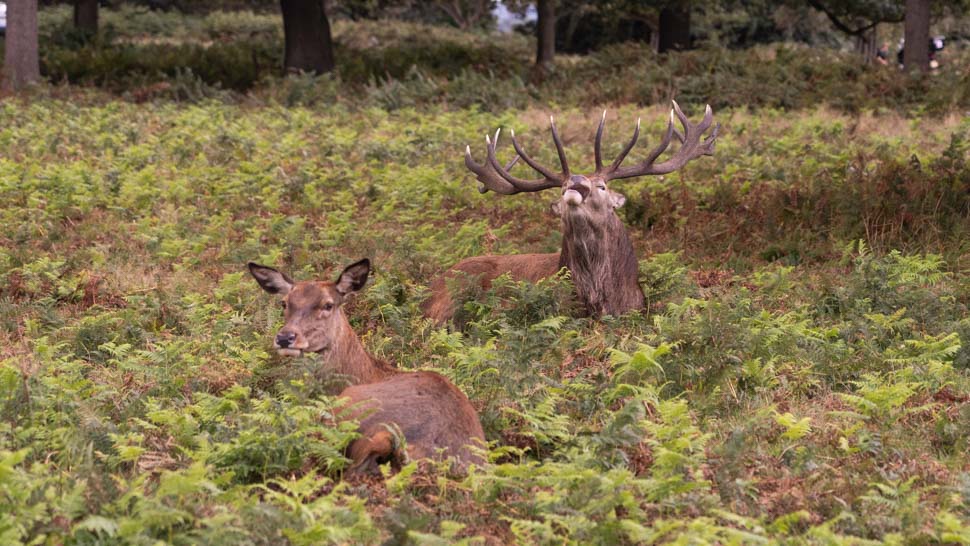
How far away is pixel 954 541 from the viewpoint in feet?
17.8

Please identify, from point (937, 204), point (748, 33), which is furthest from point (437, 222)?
point (748, 33)

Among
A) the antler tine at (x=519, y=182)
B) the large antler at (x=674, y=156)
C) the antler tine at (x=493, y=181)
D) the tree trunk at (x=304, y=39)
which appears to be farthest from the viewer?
the tree trunk at (x=304, y=39)

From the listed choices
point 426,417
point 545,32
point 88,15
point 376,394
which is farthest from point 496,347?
point 88,15

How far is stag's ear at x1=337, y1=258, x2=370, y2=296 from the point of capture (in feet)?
26.9

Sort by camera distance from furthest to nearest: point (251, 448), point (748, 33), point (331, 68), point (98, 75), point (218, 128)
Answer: point (748, 33), point (331, 68), point (98, 75), point (218, 128), point (251, 448)

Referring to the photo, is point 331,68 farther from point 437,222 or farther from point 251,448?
point 251,448

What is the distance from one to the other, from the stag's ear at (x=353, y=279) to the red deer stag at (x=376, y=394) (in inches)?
0.5

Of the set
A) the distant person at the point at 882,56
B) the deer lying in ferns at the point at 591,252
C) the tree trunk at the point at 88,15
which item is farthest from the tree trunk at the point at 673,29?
the deer lying in ferns at the point at 591,252

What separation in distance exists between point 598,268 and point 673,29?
70.5 ft

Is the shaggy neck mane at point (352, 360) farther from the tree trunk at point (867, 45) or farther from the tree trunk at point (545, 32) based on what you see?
the tree trunk at point (867, 45)

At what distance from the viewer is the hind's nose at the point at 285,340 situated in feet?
25.4

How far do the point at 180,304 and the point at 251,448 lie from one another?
157 inches

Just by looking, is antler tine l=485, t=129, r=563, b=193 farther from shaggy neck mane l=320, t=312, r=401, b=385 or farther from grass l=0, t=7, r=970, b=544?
shaggy neck mane l=320, t=312, r=401, b=385

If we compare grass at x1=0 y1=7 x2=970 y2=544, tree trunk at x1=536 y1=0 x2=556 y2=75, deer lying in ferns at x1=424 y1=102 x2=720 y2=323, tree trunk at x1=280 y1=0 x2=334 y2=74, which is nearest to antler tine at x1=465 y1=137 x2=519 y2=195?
deer lying in ferns at x1=424 y1=102 x2=720 y2=323
